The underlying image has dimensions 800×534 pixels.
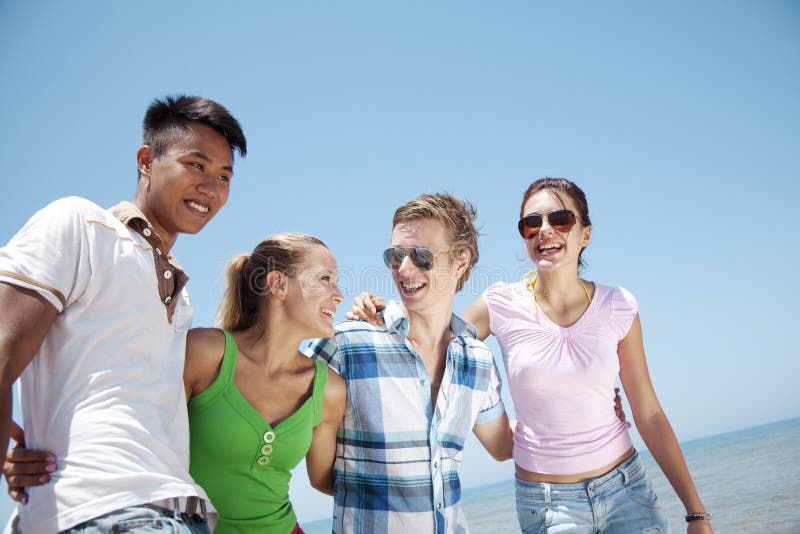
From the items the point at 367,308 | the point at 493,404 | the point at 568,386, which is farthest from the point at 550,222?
the point at 367,308

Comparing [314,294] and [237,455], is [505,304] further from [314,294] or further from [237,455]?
[237,455]

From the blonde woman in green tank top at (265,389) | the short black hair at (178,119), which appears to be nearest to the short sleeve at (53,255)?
the short black hair at (178,119)

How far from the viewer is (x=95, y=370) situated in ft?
6.51

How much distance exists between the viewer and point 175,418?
7.51ft

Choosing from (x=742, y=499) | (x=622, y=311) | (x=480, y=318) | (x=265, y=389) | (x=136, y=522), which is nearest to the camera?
(x=136, y=522)

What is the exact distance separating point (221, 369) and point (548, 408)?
227 cm

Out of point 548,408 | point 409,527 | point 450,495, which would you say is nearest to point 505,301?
point 548,408

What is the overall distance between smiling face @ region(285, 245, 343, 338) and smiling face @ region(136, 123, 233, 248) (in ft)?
3.08

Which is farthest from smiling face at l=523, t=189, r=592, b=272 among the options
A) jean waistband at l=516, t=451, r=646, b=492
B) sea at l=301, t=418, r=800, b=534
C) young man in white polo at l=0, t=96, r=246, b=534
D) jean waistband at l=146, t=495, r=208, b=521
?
sea at l=301, t=418, r=800, b=534

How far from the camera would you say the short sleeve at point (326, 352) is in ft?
12.5

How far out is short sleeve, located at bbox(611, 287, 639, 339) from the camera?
13.6 feet

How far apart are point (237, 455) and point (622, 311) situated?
2921 mm

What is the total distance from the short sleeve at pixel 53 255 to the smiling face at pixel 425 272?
2.51 metres

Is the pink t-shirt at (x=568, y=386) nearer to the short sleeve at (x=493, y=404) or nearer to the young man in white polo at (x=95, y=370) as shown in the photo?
the short sleeve at (x=493, y=404)
